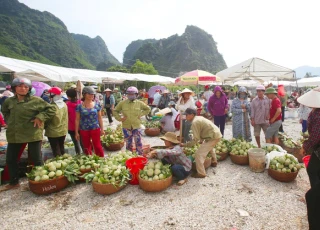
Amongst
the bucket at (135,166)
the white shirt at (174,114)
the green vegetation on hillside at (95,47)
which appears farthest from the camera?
the green vegetation on hillside at (95,47)

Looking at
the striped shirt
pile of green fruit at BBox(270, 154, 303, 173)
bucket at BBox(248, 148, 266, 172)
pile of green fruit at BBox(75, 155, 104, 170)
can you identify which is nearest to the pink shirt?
pile of green fruit at BBox(75, 155, 104, 170)

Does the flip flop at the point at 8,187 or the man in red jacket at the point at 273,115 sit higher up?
the man in red jacket at the point at 273,115

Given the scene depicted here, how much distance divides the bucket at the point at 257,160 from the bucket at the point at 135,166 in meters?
2.24

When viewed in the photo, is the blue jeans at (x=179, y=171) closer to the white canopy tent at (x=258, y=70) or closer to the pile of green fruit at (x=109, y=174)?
the pile of green fruit at (x=109, y=174)

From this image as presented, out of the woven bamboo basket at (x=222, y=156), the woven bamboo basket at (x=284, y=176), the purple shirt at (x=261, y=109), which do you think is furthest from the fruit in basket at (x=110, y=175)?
the purple shirt at (x=261, y=109)

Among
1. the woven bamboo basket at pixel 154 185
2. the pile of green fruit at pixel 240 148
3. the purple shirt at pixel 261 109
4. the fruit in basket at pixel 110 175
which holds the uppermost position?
the purple shirt at pixel 261 109

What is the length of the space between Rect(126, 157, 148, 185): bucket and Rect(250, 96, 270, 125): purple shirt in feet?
10.6

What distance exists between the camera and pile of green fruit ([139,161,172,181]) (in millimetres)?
3592

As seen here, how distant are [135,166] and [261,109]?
355 cm

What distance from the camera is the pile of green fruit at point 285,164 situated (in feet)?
12.4

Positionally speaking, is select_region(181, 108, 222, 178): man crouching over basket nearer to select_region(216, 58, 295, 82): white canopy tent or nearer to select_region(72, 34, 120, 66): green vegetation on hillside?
select_region(216, 58, 295, 82): white canopy tent

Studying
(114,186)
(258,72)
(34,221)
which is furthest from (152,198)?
(258,72)

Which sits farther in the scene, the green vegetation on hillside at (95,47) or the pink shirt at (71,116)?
the green vegetation on hillside at (95,47)

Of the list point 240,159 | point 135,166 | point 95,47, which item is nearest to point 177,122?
point 240,159
